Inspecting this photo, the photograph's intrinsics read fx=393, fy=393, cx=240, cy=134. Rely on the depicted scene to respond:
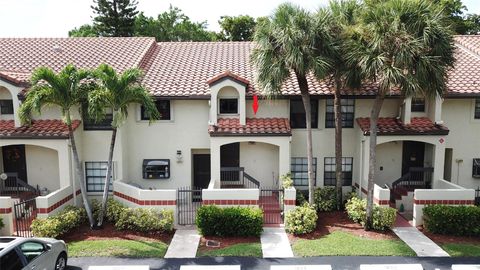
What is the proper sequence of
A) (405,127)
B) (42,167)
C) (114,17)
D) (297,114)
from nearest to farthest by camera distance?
1. (405,127)
2. (42,167)
3. (297,114)
4. (114,17)

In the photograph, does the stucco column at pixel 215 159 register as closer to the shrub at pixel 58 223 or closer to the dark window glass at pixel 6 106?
the shrub at pixel 58 223

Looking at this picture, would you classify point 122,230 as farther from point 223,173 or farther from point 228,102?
point 228,102

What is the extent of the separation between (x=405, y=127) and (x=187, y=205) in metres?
10.7

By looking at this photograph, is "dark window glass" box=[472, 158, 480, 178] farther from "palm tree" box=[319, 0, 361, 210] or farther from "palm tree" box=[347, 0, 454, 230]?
"palm tree" box=[319, 0, 361, 210]

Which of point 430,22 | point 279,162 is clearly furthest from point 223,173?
point 430,22

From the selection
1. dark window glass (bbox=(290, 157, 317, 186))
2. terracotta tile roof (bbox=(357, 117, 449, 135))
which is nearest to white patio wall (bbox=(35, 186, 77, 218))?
dark window glass (bbox=(290, 157, 317, 186))

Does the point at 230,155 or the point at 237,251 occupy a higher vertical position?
the point at 230,155

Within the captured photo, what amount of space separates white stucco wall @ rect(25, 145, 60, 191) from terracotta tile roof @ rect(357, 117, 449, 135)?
14.6 m

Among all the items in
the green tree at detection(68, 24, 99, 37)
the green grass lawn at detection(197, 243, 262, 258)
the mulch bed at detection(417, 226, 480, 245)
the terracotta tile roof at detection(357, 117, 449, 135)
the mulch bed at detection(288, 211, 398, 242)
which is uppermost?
the green tree at detection(68, 24, 99, 37)

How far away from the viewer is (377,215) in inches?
609

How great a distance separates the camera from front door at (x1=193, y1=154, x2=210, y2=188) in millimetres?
19828

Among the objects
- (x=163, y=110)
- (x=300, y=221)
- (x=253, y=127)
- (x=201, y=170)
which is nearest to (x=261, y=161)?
(x=253, y=127)

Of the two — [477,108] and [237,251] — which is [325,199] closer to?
[237,251]

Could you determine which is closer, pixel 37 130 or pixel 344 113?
pixel 37 130
